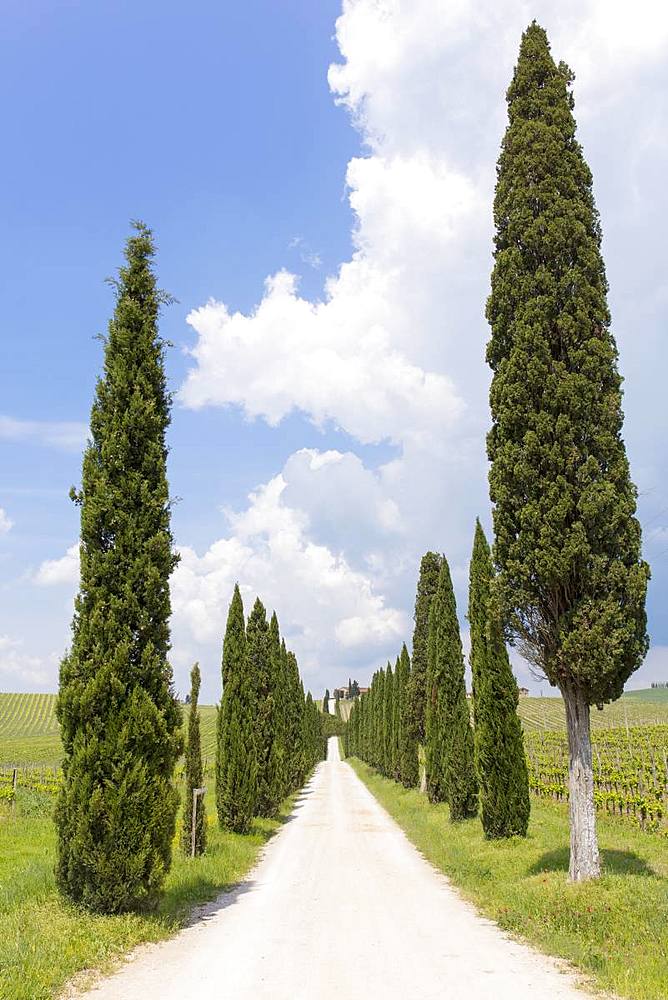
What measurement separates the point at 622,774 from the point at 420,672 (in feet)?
32.8

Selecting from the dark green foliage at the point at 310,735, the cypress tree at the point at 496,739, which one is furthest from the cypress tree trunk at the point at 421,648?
the cypress tree at the point at 496,739

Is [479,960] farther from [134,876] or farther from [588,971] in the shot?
[134,876]

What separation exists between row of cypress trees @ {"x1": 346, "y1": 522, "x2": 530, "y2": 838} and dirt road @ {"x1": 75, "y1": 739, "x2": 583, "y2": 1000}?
9.77 feet

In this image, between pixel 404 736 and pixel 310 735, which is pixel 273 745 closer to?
pixel 404 736

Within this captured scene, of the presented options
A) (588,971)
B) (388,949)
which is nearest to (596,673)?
(588,971)

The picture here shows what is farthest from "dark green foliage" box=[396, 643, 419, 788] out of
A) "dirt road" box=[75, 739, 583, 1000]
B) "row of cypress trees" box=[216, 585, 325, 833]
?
"dirt road" box=[75, 739, 583, 1000]

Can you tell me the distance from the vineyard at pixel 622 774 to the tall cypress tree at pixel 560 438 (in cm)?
1120

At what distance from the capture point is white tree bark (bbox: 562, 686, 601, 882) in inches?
412

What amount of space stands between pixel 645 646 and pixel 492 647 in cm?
634

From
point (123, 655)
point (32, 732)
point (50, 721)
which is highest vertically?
point (123, 655)

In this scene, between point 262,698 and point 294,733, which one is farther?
point 294,733

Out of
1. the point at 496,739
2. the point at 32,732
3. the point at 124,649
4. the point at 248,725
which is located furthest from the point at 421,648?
the point at 32,732

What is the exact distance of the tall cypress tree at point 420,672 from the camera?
34125mm

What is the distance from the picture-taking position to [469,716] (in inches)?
834
